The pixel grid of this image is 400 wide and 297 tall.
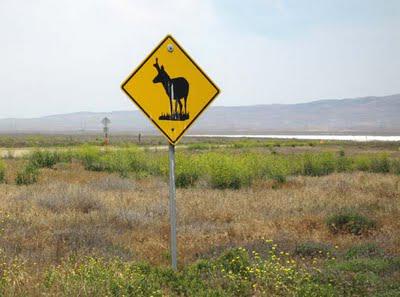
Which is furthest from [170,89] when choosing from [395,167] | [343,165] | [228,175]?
[395,167]

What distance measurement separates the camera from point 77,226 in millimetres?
9359

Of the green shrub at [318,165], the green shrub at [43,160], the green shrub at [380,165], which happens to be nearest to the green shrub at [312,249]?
the green shrub at [318,165]

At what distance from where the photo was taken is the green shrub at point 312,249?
7598 millimetres

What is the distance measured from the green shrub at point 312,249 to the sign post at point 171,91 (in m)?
2.40

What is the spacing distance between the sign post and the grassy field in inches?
40.2

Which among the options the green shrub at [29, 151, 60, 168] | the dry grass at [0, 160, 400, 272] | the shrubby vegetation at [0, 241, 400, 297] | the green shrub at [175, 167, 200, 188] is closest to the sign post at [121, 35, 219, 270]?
the shrubby vegetation at [0, 241, 400, 297]

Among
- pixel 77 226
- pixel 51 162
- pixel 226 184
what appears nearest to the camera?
pixel 77 226

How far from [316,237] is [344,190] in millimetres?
6456

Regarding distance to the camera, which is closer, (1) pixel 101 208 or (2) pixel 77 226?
(2) pixel 77 226

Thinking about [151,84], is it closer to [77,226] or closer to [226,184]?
[77,226]

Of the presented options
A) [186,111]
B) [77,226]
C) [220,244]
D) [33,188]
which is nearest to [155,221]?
[77,226]

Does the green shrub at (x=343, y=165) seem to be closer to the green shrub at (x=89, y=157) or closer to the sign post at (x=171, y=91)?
the green shrub at (x=89, y=157)

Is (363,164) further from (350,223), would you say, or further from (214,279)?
(214,279)

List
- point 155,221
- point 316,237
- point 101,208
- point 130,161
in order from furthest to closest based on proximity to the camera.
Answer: point 130,161 → point 101,208 → point 155,221 → point 316,237
